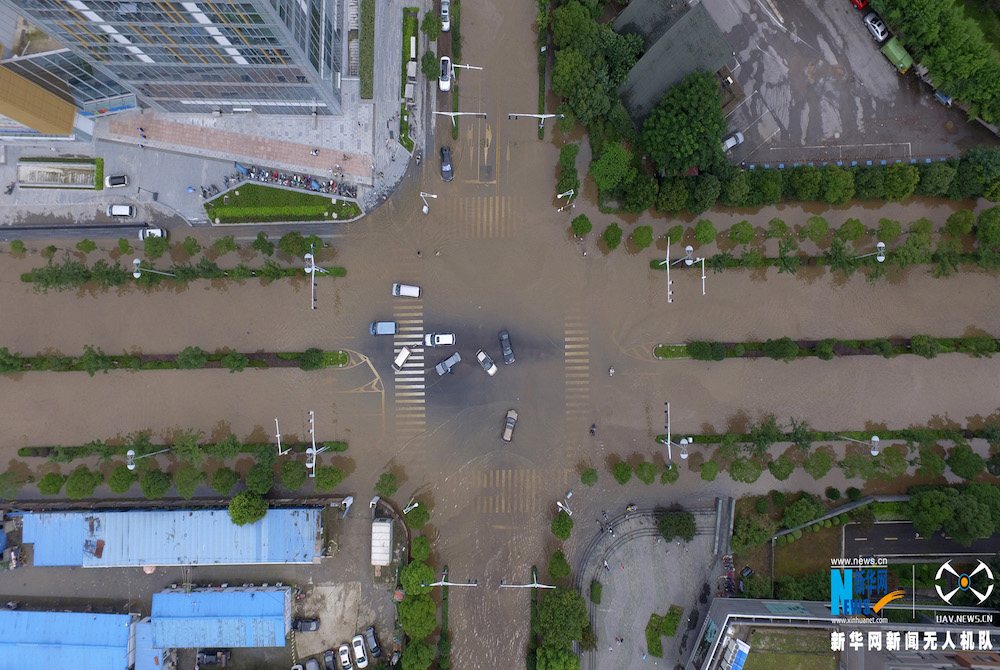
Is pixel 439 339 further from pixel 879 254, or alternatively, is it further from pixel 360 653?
pixel 879 254

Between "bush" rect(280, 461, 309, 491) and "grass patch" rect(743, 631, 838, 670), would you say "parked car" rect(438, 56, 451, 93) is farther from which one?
"grass patch" rect(743, 631, 838, 670)

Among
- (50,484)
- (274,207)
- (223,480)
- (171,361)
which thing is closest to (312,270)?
(274,207)

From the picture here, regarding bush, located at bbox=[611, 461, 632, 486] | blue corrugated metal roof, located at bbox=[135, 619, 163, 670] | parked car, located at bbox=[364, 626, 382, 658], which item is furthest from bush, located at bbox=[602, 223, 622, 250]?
blue corrugated metal roof, located at bbox=[135, 619, 163, 670]

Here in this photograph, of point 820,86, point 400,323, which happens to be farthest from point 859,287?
point 400,323

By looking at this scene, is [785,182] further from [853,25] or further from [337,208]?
[337,208]

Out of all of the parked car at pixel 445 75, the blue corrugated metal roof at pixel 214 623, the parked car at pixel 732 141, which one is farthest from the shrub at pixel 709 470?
the parked car at pixel 445 75

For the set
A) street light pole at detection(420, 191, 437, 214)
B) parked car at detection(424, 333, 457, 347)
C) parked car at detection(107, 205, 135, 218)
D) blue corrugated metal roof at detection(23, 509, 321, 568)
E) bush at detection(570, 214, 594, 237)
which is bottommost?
blue corrugated metal roof at detection(23, 509, 321, 568)

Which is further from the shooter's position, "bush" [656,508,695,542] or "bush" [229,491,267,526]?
"bush" [656,508,695,542]
